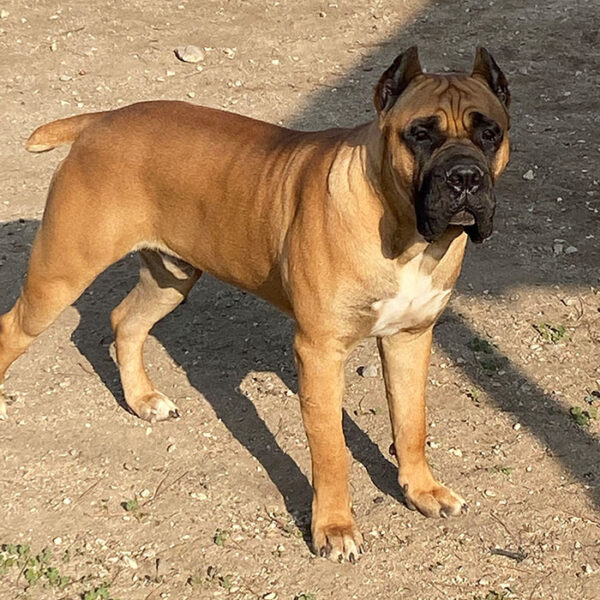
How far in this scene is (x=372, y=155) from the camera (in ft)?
13.0

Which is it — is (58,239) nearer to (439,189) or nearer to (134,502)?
(134,502)

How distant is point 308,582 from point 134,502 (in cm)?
84

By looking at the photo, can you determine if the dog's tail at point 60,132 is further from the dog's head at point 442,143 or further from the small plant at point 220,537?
the small plant at point 220,537

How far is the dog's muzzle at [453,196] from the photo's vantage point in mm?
3643

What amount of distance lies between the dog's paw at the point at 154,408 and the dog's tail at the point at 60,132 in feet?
3.89

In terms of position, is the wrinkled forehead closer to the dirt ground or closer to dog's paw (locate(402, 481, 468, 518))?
dog's paw (locate(402, 481, 468, 518))

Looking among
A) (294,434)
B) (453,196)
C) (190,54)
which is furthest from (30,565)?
(190,54)

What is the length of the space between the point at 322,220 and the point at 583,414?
5.74ft

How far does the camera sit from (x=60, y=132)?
15.8 ft

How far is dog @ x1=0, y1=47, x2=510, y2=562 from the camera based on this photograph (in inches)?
150

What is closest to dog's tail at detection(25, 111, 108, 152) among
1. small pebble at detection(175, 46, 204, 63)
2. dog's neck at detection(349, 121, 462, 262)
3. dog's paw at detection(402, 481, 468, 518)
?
dog's neck at detection(349, 121, 462, 262)

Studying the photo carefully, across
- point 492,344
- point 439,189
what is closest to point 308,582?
point 439,189

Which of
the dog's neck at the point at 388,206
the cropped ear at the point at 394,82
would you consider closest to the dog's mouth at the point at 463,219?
the dog's neck at the point at 388,206

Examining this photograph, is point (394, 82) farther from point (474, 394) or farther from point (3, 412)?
point (3, 412)
